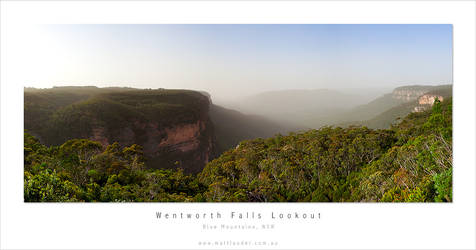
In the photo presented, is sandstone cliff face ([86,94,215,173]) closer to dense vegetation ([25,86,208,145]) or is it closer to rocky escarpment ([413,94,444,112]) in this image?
dense vegetation ([25,86,208,145])

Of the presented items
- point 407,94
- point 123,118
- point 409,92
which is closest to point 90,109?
point 123,118

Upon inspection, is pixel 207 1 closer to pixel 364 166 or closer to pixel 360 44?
pixel 360 44

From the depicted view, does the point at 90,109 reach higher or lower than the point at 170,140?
higher

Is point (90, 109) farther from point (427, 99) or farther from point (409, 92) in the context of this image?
point (427, 99)

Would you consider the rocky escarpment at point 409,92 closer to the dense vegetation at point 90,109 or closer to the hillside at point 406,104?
the hillside at point 406,104

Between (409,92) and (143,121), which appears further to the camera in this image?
(409,92)

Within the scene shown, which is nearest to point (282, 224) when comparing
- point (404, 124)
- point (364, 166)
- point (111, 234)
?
point (364, 166)
